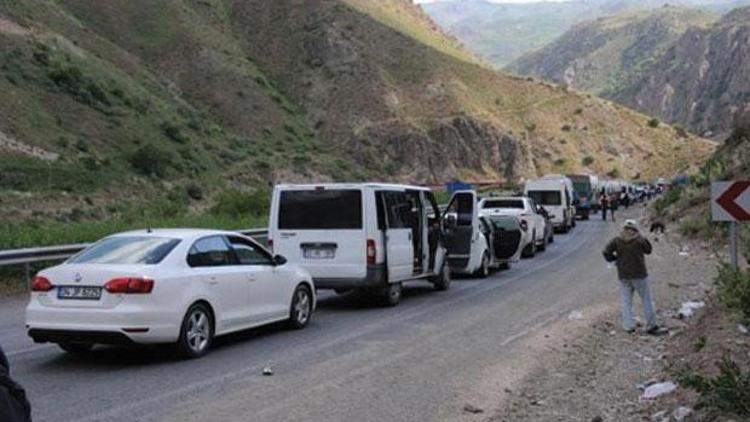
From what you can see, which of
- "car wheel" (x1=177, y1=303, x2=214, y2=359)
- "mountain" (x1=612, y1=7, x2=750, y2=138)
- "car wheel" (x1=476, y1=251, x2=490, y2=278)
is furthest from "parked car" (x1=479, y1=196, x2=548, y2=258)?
"mountain" (x1=612, y1=7, x2=750, y2=138)

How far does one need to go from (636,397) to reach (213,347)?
538cm

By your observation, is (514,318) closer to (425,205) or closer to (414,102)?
(425,205)

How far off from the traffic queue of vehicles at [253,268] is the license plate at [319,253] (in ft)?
0.06

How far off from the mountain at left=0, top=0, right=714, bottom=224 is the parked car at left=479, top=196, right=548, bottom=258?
2069 centimetres

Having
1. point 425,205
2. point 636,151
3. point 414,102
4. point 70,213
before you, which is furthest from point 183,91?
point 425,205

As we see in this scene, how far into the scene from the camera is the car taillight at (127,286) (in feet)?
32.6

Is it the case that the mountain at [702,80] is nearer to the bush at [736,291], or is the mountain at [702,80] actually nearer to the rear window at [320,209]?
the rear window at [320,209]

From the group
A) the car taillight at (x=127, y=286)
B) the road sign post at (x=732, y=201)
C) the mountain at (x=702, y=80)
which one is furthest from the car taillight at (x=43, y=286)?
the mountain at (x=702, y=80)

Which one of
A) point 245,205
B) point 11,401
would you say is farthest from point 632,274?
point 245,205

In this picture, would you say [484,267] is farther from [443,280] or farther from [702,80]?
[702,80]

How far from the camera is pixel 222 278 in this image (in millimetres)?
11250

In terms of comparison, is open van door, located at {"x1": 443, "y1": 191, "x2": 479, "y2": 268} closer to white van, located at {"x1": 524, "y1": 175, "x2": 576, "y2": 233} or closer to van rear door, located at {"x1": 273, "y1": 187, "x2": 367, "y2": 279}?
van rear door, located at {"x1": 273, "y1": 187, "x2": 367, "y2": 279}

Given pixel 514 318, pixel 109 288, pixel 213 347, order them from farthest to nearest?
pixel 514 318 < pixel 213 347 < pixel 109 288

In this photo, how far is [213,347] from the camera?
11.6 metres
